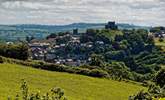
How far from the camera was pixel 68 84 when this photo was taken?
64875 mm

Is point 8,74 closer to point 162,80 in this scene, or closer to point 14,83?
point 14,83

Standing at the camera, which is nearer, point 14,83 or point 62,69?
point 14,83

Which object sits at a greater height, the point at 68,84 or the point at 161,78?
the point at 161,78

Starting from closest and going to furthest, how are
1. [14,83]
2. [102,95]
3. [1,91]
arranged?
1. [1,91]
2. [14,83]
3. [102,95]

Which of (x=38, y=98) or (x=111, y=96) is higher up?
(x=38, y=98)

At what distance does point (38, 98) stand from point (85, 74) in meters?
61.1

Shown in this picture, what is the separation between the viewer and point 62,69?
78438 mm

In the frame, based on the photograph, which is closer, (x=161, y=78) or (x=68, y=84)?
(x=68, y=84)

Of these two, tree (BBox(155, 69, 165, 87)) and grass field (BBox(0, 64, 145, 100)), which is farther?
tree (BBox(155, 69, 165, 87))

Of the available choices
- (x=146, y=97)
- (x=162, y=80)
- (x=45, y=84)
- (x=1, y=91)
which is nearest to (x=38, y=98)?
(x=146, y=97)

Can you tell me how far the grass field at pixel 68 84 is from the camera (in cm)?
5666

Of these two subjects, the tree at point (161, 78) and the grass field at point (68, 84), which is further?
the tree at point (161, 78)

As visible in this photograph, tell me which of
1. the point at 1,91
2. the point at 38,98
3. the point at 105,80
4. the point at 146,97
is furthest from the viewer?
the point at 105,80

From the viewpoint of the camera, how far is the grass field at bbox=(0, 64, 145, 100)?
186ft
